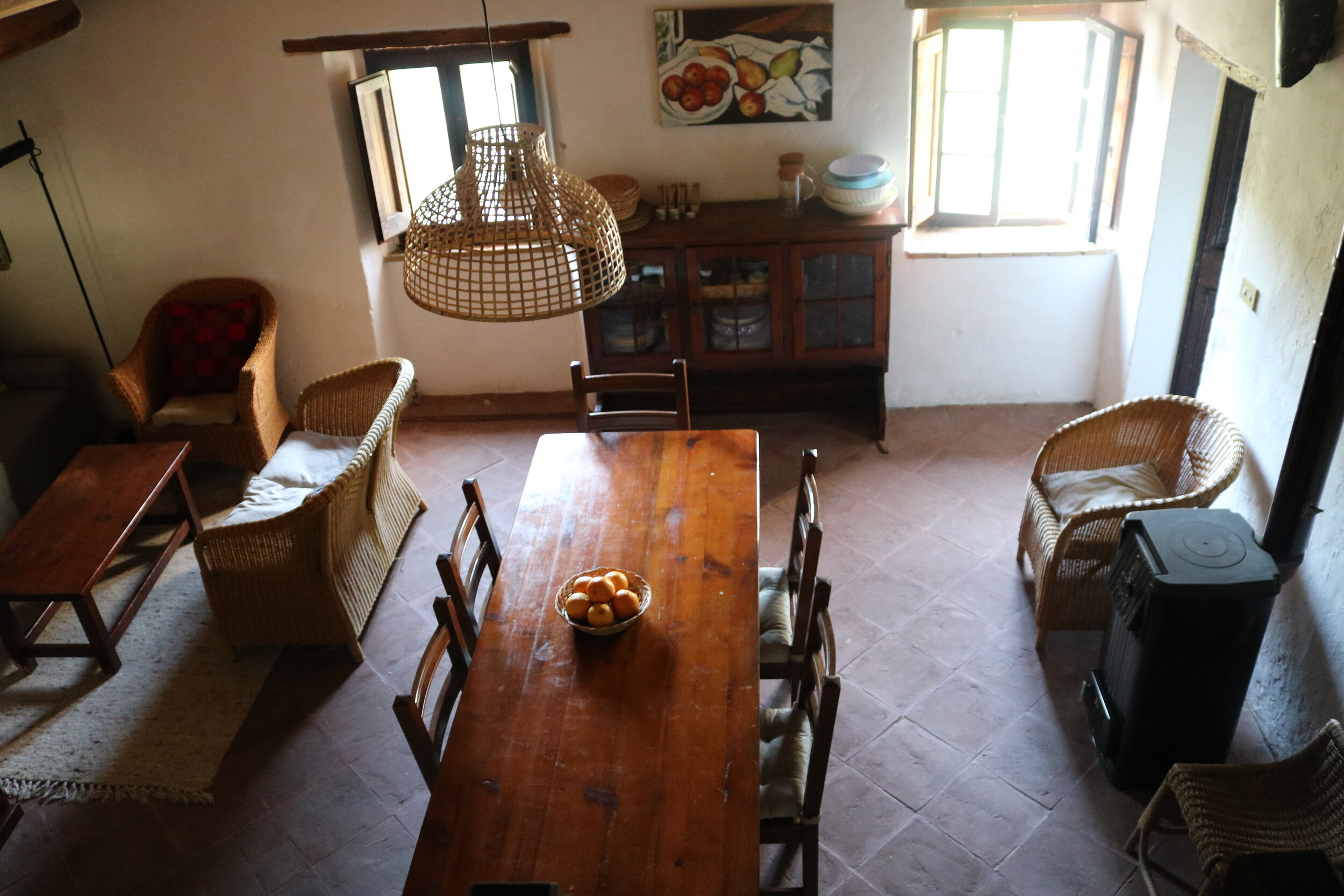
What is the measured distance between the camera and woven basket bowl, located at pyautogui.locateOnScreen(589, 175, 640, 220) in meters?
4.93

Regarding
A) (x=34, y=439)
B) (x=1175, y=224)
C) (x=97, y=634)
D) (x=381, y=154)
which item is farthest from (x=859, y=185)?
(x=34, y=439)

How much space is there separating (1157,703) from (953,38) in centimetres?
331

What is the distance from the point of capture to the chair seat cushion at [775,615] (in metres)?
3.42

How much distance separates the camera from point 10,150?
505cm

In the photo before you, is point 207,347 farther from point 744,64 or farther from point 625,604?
point 625,604

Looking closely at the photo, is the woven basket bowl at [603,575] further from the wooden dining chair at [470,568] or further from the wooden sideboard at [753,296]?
the wooden sideboard at [753,296]

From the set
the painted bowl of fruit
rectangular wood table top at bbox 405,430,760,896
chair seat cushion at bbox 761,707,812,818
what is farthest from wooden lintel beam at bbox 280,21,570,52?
chair seat cushion at bbox 761,707,812,818

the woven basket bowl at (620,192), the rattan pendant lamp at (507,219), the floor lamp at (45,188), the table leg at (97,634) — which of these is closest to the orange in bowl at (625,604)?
the rattan pendant lamp at (507,219)

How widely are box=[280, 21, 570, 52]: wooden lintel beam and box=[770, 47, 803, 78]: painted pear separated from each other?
1.00m

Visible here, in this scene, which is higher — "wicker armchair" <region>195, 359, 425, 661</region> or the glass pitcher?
the glass pitcher

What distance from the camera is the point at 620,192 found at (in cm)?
500

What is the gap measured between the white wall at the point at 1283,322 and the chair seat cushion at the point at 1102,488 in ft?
0.95

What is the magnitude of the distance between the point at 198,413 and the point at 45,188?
1.38 metres

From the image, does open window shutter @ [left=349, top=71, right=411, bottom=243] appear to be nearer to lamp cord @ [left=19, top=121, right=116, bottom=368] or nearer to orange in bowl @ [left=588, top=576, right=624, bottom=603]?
lamp cord @ [left=19, top=121, right=116, bottom=368]
